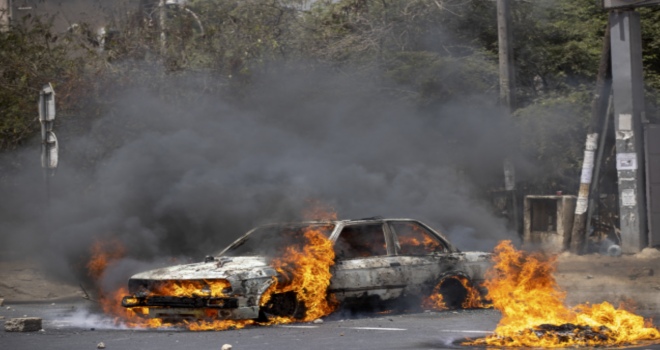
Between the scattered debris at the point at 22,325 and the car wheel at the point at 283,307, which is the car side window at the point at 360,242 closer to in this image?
the car wheel at the point at 283,307

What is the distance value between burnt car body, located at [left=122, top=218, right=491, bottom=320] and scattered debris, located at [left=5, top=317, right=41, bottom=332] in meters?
0.86

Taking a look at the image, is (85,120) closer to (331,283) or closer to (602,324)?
(331,283)

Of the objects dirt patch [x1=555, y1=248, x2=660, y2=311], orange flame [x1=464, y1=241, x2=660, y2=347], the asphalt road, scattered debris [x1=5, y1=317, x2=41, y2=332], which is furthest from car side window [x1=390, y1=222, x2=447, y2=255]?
scattered debris [x1=5, y1=317, x2=41, y2=332]

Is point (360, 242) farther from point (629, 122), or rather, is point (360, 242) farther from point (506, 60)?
point (506, 60)

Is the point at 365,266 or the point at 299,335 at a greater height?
the point at 365,266

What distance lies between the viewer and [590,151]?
13.2 meters

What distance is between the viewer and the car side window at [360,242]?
7883mm

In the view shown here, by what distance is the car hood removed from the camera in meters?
6.98

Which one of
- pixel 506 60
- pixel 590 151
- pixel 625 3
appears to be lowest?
pixel 590 151

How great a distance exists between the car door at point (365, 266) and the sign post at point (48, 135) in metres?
3.98

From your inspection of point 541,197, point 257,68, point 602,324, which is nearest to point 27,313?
point 602,324

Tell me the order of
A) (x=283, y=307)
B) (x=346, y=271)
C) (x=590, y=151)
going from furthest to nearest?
(x=590, y=151)
(x=346, y=271)
(x=283, y=307)

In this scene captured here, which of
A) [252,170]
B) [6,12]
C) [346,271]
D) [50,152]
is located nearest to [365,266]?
[346,271]

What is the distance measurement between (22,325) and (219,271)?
198 cm
